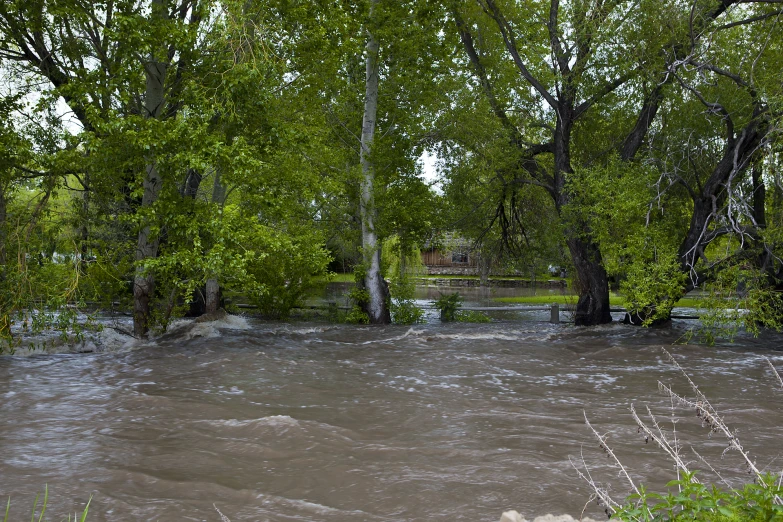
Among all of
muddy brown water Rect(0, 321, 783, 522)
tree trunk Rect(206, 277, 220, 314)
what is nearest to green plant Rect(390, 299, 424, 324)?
tree trunk Rect(206, 277, 220, 314)

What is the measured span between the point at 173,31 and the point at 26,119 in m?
5.58

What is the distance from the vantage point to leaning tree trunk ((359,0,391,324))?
21.5m

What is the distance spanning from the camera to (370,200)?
21.7 meters

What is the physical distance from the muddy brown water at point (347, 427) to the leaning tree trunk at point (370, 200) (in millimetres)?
5846

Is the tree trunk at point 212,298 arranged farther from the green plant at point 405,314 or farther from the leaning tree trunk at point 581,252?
the leaning tree trunk at point 581,252

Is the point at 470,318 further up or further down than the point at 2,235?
further down

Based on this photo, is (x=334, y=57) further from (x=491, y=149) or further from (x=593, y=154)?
(x=593, y=154)

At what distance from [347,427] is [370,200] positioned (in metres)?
13.1

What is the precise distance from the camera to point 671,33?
1648 centimetres

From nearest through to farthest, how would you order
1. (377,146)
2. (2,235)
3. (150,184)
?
1. (2,235)
2. (150,184)
3. (377,146)

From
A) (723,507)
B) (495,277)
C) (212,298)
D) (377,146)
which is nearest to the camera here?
(723,507)

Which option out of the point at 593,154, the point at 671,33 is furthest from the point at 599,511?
the point at 593,154

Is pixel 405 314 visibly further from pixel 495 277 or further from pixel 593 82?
pixel 495 277

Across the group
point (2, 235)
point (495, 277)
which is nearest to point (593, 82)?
point (2, 235)
